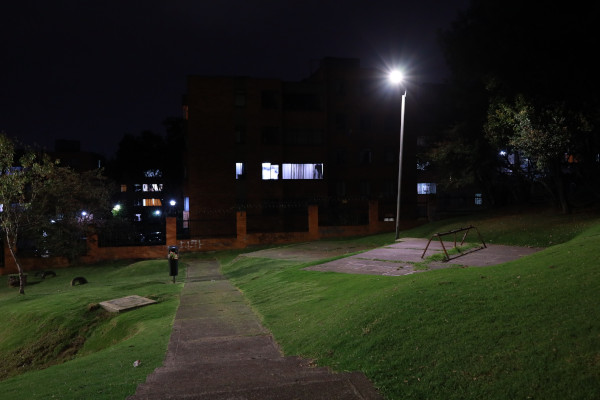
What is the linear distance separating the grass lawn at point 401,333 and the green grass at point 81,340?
5 centimetres

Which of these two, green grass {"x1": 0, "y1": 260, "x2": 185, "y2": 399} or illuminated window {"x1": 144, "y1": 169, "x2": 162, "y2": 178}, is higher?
→ illuminated window {"x1": 144, "y1": 169, "x2": 162, "y2": 178}

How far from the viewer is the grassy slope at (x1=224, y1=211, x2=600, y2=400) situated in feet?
17.1

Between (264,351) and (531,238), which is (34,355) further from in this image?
(531,238)

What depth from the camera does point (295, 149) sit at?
A: 140 feet

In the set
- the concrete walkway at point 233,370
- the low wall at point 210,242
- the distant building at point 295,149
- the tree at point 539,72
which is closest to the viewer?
the concrete walkway at point 233,370

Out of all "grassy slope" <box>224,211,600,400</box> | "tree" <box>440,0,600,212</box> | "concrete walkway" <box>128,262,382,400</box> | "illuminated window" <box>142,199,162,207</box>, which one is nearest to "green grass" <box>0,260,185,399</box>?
"concrete walkway" <box>128,262,382,400</box>

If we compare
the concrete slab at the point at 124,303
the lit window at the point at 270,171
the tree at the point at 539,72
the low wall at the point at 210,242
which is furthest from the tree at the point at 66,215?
the tree at the point at 539,72

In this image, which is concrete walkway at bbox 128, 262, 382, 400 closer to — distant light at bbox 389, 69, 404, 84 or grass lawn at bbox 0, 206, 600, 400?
grass lawn at bbox 0, 206, 600, 400

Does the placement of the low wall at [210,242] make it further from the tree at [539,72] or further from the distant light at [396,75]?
the distant light at [396,75]

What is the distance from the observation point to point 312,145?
42.9 m

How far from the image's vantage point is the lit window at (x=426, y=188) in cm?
4941

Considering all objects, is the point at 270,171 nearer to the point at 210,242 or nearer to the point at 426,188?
the point at 210,242

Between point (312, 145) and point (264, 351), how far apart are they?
115 feet

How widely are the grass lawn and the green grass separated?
5 centimetres
